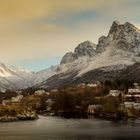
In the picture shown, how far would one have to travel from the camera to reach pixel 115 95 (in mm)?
183750

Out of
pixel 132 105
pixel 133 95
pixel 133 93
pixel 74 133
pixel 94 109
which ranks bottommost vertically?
pixel 74 133

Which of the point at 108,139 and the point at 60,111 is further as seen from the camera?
the point at 60,111

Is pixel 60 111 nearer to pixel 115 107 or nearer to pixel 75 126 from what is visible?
pixel 115 107

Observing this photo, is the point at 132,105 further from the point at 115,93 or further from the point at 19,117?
the point at 19,117

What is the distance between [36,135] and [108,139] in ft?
53.1

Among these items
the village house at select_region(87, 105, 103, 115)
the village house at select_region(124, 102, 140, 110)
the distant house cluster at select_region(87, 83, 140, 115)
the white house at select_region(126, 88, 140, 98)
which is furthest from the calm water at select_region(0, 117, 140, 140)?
the white house at select_region(126, 88, 140, 98)

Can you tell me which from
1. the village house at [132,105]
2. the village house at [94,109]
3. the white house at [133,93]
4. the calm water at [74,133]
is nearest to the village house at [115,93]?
the white house at [133,93]

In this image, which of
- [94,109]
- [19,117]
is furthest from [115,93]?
[19,117]

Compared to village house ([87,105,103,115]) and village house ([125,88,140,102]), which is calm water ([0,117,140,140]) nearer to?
village house ([87,105,103,115])

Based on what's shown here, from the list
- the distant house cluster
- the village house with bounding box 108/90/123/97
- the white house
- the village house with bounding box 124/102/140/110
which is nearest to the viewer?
the village house with bounding box 124/102/140/110

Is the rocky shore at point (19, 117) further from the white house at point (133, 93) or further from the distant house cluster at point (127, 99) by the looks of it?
the white house at point (133, 93)

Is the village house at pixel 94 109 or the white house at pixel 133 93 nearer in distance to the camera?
the village house at pixel 94 109

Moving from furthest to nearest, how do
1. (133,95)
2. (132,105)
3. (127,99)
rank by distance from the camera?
1. (133,95)
2. (127,99)
3. (132,105)

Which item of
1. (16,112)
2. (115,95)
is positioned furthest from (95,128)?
(115,95)
